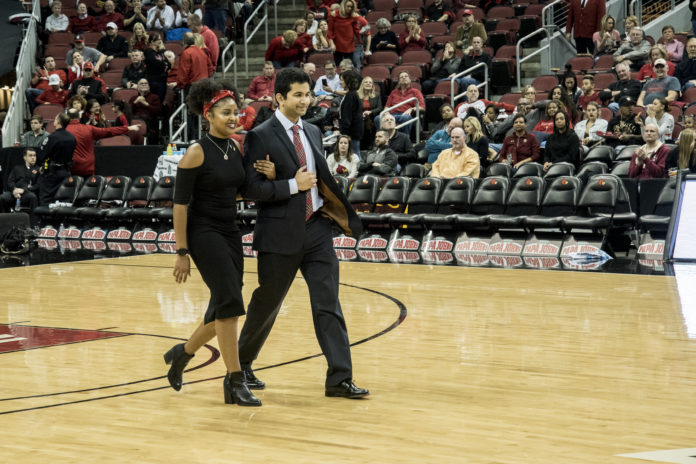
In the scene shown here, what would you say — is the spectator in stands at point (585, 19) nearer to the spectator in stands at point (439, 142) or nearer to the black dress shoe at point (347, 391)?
the spectator in stands at point (439, 142)

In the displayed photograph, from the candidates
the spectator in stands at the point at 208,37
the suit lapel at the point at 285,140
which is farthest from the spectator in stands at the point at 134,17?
the suit lapel at the point at 285,140

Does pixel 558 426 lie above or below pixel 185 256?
below

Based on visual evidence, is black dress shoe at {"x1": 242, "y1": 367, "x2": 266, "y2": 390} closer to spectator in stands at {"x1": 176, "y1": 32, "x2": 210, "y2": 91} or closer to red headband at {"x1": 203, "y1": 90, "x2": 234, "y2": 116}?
red headband at {"x1": 203, "y1": 90, "x2": 234, "y2": 116}

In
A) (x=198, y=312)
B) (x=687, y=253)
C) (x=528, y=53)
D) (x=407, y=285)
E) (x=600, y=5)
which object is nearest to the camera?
(x=198, y=312)

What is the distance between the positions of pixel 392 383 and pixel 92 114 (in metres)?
12.7

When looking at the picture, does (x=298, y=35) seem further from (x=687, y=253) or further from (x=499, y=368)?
(x=499, y=368)

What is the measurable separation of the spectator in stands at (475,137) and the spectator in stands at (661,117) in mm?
2244

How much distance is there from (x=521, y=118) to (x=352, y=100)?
2540mm

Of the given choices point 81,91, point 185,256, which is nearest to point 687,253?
point 185,256

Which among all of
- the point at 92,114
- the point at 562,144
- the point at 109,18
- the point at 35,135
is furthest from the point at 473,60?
the point at 109,18

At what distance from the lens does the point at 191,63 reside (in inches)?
682

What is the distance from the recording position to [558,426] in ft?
16.0

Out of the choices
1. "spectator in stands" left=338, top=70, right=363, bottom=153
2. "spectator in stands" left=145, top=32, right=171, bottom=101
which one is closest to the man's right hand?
"spectator in stands" left=338, top=70, right=363, bottom=153

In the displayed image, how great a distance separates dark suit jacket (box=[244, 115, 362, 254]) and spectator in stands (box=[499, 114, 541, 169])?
8.63m
